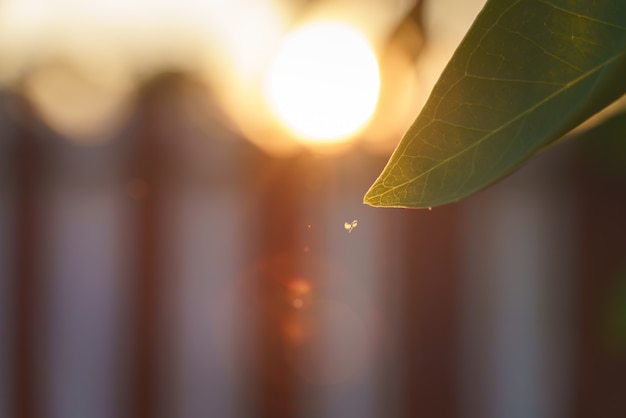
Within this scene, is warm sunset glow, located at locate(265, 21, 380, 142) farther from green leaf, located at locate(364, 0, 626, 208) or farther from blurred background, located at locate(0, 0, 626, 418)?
green leaf, located at locate(364, 0, 626, 208)

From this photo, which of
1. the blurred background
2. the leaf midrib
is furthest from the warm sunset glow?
the leaf midrib

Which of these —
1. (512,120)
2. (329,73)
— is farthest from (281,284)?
(512,120)

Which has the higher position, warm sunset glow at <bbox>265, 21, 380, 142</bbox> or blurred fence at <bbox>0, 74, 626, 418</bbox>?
warm sunset glow at <bbox>265, 21, 380, 142</bbox>

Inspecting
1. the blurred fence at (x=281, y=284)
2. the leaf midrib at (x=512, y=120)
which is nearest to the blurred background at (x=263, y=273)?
the blurred fence at (x=281, y=284)

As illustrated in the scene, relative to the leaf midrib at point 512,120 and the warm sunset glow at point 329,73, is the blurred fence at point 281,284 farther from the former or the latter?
the leaf midrib at point 512,120

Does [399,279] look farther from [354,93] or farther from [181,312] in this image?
[354,93]

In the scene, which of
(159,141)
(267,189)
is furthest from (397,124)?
(159,141)
